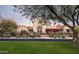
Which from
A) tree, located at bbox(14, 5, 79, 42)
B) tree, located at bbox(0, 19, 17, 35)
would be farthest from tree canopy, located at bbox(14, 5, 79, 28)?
tree, located at bbox(0, 19, 17, 35)

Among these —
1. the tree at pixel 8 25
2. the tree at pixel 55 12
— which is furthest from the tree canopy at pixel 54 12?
the tree at pixel 8 25

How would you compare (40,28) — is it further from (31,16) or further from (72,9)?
(72,9)

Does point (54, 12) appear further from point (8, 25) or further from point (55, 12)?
point (8, 25)

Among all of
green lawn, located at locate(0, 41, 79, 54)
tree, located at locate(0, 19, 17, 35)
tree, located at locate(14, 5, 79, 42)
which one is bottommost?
green lawn, located at locate(0, 41, 79, 54)

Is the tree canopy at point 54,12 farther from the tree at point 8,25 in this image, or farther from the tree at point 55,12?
the tree at point 8,25

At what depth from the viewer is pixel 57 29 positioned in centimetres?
264

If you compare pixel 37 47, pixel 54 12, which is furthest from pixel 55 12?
pixel 37 47

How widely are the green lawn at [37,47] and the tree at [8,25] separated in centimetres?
9

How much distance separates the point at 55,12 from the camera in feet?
8.70

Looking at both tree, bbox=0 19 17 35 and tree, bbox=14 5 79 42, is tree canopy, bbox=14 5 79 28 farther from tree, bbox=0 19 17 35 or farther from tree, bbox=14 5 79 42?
tree, bbox=0 19 17 35

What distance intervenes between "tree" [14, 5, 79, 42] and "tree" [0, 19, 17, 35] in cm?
11

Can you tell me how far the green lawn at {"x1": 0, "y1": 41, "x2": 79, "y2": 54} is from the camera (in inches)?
103

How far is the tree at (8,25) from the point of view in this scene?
2639 mm
